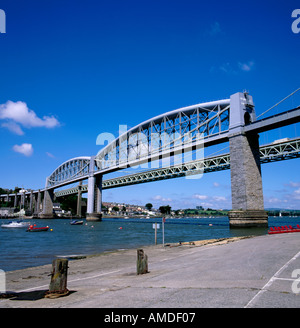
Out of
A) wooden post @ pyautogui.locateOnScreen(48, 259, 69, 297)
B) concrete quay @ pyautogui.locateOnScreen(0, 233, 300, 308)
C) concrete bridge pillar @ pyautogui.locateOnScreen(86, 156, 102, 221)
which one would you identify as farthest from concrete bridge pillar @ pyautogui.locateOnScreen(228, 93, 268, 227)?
concrete bridge pillar @ pyautogui.locateOnScreen(86, 156, 102, 221)

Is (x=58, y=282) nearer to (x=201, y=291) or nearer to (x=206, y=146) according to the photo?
(x=201, y=291)

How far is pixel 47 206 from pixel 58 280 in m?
153

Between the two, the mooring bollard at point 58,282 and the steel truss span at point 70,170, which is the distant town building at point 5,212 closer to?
the steel truss span at point 70,170

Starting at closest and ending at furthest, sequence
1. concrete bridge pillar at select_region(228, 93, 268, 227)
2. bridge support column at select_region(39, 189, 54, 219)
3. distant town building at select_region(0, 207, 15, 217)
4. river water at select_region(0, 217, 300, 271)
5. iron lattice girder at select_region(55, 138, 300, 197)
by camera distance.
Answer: river water at select_region(0, 217, 300, 271), concrete bridge pillar at select_region(228, 93, 268, 227), iron lattice girder at select_region(55, 138, 300, 197), bridge support column at select_region(39, 189, 54, 219), distant town building at select_region(0, 207, 15, 217)

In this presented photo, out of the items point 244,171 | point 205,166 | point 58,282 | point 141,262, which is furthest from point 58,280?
point 205,166

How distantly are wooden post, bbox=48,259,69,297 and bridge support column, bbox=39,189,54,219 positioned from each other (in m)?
149

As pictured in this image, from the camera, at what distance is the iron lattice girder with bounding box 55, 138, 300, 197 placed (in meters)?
70.4

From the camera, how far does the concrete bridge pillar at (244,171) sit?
43750 millimetres

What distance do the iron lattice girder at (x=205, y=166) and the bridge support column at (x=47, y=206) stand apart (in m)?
39.4

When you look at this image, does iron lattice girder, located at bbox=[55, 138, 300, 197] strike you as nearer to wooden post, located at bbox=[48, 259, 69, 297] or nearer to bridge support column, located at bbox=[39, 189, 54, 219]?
bridge support column, located at bbox=[39, 189, 54, 219]

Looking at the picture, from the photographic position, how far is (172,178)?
9706cm
